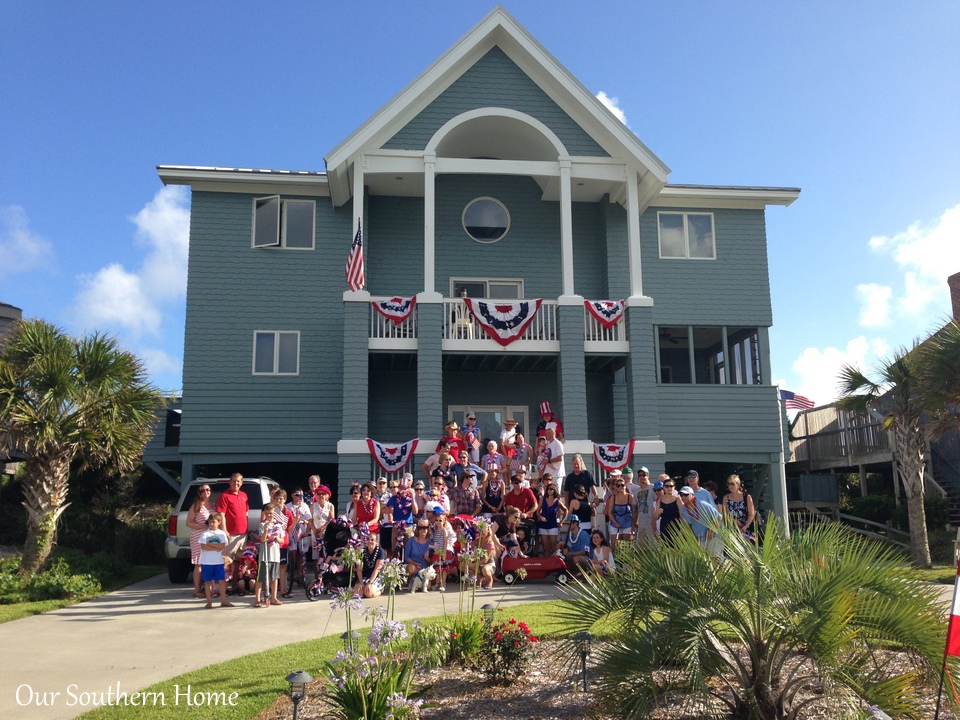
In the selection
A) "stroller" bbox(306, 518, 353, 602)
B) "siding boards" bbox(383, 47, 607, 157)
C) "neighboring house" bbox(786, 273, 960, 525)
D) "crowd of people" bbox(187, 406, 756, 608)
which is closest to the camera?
"crowd of people" bbox(187, 406, 756, 608)

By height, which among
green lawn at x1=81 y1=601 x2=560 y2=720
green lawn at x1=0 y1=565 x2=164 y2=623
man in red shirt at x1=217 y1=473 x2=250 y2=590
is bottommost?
green lawn at x1=81 y1=601 x2=560 y2=720

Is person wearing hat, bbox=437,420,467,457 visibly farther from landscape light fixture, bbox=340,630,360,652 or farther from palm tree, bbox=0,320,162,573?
landscape light fixture, bbox=340,630,360,652

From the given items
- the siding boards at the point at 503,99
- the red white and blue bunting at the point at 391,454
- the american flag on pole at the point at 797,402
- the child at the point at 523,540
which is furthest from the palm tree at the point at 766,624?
the american flag on pole at the point at 797,402

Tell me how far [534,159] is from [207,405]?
9.24 metres

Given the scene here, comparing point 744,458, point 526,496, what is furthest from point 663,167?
point 526,496

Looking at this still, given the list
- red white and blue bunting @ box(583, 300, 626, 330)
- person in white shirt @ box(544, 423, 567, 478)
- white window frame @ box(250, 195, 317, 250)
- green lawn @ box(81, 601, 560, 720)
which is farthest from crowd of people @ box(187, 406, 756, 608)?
white window frame @ box(250, 195, 317, 250)

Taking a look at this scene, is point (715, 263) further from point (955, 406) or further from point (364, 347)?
point (364, 347)

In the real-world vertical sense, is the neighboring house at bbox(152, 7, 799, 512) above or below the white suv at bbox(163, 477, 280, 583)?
above

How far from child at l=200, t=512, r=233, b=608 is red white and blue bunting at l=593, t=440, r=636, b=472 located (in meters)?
7.90

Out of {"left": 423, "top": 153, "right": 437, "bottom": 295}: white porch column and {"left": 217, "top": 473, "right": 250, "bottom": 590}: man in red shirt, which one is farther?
{"left": 423, "top": 153, "right": 437, "bottom": 295}: white porch column

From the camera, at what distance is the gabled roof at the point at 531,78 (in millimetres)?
17531

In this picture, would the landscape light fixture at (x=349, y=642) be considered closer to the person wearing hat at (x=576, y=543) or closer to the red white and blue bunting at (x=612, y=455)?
the person wearing hat at (x=576, y=543)

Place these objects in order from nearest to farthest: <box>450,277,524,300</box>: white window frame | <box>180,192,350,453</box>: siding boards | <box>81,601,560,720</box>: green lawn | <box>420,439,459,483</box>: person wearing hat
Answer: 1. <box>81,601,560,720</box>: green lawn
2. <box>420,439,459,483</box>: person wearing hat
3. <box>180,192,350,453</box>: siding boards
4. <box>450,277,524,300</box>: white window frame

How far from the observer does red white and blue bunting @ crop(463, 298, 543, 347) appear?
1709 cm
